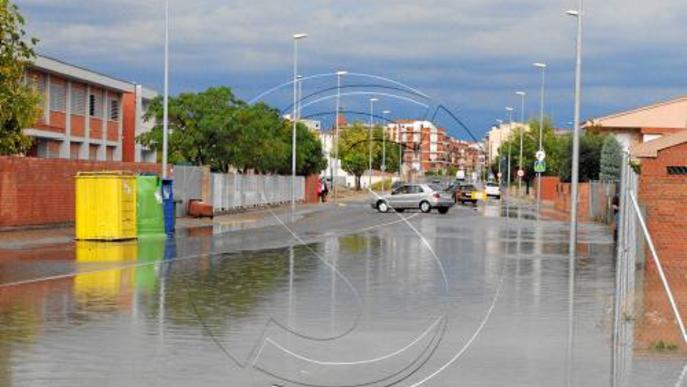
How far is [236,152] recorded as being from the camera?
5912 centimetres

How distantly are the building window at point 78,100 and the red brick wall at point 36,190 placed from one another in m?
22.8

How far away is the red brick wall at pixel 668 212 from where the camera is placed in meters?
22.2

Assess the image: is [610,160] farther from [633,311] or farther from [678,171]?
[633,311]

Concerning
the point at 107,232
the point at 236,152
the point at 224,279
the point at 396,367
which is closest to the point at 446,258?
the point at 224,279

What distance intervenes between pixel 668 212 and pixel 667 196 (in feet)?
1.05

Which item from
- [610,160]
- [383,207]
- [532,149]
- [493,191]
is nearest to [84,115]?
[383,207]

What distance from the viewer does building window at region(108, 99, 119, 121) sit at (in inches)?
2670

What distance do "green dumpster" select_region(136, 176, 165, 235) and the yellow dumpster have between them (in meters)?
1.09

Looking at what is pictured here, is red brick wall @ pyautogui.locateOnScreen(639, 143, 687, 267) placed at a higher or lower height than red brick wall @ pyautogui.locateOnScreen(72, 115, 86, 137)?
lower

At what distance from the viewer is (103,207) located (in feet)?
101

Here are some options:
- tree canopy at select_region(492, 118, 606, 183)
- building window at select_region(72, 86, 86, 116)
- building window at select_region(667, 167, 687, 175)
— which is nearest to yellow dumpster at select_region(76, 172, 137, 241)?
building window at select_region(667, 167, 687, 175)

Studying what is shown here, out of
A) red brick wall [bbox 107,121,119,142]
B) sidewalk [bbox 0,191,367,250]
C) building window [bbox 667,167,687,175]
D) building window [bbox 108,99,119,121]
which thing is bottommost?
sidewalk [bbox 0,191,367,250]

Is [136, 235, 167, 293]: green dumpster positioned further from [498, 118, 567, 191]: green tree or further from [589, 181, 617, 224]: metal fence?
[498, 118, 567, 191]: green tree

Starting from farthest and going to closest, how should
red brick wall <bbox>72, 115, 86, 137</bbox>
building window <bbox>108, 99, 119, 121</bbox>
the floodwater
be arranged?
building window <bbox>108, 99, 119, 121</bbox>
red brick wall <bbox>72, 115, 86, 137</bbox>
the floodwater
